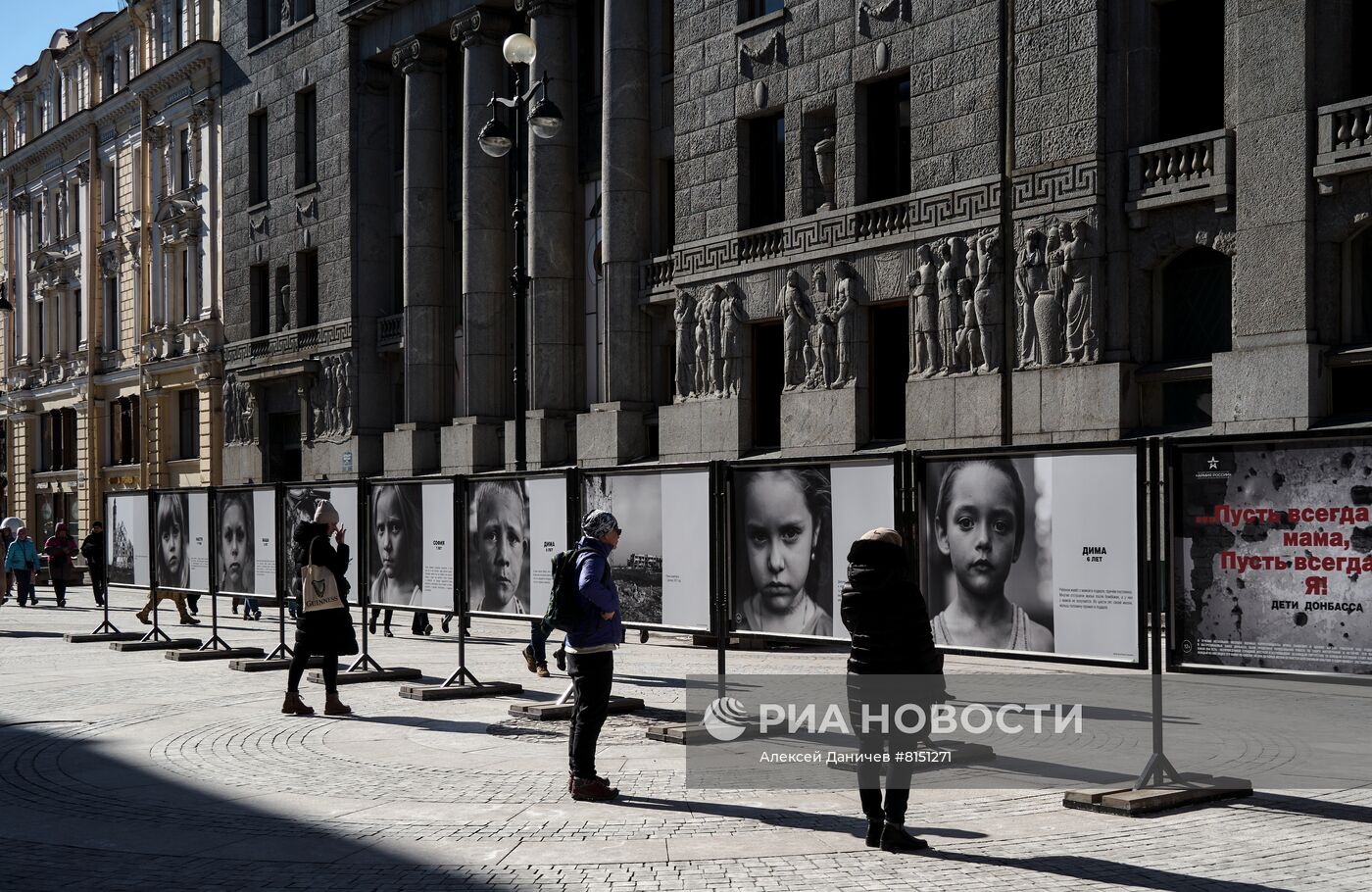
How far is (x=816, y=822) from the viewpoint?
9.39m

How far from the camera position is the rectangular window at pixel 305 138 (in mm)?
40875

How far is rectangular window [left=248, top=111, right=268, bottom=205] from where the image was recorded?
142 feet

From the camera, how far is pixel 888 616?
28.8ft

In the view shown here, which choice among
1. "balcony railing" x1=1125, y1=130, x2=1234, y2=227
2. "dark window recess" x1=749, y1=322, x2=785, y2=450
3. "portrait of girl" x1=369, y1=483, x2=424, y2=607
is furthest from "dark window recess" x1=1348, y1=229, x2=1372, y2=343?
"portrait of girl" x1=369, y1=483, x2=424, y2=607

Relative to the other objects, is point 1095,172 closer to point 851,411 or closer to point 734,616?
point 851,411

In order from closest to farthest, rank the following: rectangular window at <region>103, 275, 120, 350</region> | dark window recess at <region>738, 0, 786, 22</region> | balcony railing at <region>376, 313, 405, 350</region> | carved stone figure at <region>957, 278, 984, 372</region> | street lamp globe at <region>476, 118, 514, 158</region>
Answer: carved stone figure at <region>957, 278, 984, 372</region>, street lamp globe at <region>476, 118, 514, 158</region>, dark window recess at <region>738, 0, 786, 22</region>, balcony railing at <region>376, 313, 405, 350</region>, rectangular window at <region>103, 275, 120, 350</region>

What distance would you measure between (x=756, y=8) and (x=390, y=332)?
15.1m

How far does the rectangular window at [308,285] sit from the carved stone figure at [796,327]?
19.4 metres

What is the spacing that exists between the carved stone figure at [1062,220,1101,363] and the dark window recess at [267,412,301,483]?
26.1 m

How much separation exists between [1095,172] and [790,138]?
6.48 m

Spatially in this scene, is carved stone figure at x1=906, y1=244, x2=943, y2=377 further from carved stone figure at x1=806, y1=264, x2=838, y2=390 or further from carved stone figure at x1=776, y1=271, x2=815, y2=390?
carved stone figure at x1=776, y1=271, x2=815, y2=390

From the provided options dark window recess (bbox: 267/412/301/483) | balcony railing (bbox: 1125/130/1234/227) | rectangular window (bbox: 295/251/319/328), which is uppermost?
rectangular window (bbox: 295/251/319/328)

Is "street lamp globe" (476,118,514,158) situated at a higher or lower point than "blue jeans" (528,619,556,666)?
higher

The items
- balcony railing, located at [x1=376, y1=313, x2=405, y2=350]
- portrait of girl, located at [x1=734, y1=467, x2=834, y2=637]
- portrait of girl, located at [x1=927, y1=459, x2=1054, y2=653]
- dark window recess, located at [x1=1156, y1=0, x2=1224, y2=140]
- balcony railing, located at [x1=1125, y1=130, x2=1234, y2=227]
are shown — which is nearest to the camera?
portrait of girl, located at [x1=927, y1=459, x2=1054, y2=653]
